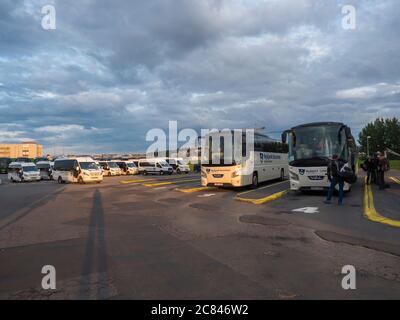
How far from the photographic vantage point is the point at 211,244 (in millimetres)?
7031

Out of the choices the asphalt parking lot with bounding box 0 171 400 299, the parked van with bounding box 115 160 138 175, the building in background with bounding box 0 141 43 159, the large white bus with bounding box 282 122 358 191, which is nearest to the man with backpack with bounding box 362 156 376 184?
the large white bus with bounding box 282 122 358 191

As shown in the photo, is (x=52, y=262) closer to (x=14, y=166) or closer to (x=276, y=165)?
(x=276, y=165)

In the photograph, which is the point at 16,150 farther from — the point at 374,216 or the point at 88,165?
the point at 374,216

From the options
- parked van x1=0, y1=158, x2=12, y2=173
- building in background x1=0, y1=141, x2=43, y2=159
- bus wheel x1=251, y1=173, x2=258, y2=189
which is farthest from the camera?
building in background x1=0, y1=141, x2=43, y2=159

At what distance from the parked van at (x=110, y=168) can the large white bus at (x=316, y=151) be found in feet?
104

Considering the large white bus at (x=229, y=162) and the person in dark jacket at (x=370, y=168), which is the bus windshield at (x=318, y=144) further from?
the person in dark jacket at (x=370, y=168)

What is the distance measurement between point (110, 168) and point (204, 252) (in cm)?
3901

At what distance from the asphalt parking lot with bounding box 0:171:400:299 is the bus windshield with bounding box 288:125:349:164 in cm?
388

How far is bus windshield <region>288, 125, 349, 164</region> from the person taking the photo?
49.5 feet

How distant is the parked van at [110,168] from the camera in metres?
43.3

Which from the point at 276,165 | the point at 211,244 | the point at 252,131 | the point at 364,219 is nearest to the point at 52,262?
the point at 211,244

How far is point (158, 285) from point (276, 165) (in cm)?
2051

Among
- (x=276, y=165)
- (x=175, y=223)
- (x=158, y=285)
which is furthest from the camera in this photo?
(x=276, y=165)

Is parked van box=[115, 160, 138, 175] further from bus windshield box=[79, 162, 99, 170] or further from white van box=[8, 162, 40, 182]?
bus windshield box=[79, 162, 99, 170]
